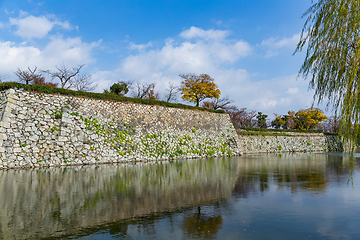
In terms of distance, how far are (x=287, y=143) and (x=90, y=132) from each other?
106 feet

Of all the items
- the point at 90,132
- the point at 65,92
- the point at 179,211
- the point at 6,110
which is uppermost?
the point at 65,92

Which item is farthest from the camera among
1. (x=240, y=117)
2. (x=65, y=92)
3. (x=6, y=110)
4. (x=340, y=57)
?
(x=240, y=117)

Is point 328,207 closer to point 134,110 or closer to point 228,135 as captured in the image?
point 134,110

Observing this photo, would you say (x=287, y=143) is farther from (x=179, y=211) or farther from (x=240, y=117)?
(x=179, y=211)

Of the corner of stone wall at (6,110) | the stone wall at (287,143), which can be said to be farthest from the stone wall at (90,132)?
the stone wall at (287,143)

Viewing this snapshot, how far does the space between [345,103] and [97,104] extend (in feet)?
59.6

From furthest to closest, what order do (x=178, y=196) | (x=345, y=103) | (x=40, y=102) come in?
(x=40, y=102) → (x=178, y=196) → (x=345, y=103)

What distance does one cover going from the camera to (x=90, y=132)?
58.3ft

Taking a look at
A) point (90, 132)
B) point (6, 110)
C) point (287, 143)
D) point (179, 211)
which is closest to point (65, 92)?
point (90, 132)

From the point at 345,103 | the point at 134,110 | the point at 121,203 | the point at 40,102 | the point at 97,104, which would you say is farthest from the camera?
the point at 134,110

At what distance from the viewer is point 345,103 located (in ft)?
14.9

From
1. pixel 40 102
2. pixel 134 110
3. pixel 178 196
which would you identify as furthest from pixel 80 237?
pixel 134 110

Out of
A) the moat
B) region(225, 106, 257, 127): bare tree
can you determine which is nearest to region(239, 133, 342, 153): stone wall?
region(225, 106, 257, 127): bare tree

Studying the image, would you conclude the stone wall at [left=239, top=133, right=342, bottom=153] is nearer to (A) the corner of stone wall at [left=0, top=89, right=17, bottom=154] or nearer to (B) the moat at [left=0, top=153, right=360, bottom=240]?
(B) the moat at [left=0, top=153, right=360, bottom=240]
